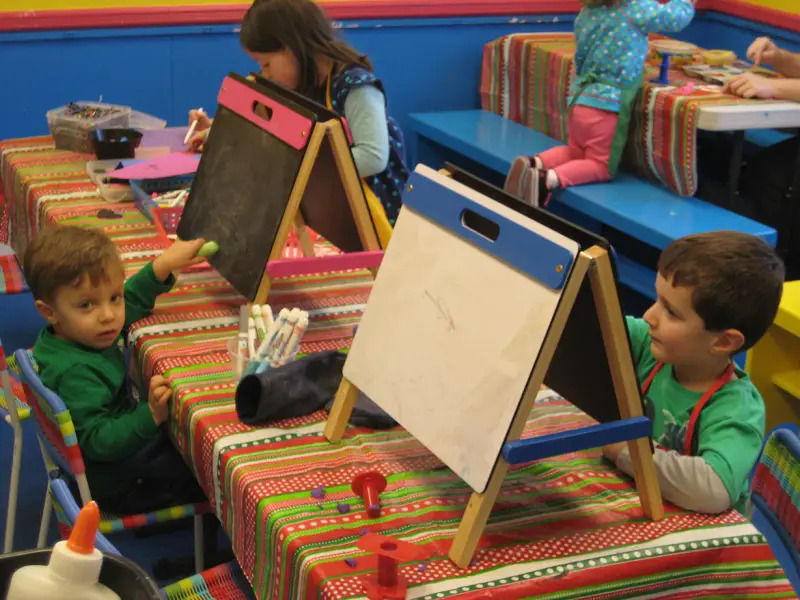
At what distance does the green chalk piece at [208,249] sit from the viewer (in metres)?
2.43

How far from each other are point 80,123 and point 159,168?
1.90 feet

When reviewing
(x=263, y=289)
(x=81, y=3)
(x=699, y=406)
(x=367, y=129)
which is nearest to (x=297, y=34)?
(x=367, y=129)

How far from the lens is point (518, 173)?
175 inches

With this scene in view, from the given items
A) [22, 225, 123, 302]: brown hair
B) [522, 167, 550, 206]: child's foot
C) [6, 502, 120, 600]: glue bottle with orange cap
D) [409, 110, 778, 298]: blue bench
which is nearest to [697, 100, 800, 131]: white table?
[409, 110, 778, 298]: blue bench

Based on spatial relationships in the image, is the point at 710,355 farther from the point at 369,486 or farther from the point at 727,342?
the point at 369,486

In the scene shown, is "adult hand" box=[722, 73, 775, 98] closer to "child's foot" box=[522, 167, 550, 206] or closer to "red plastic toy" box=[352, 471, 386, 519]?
"child's foot" box=[522, 167, 550, 206]

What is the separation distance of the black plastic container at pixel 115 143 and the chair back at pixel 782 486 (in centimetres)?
218

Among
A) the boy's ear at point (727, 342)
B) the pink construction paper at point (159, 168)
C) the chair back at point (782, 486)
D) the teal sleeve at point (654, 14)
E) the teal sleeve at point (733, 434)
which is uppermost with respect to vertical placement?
the teal sleeve at point (654, 14)

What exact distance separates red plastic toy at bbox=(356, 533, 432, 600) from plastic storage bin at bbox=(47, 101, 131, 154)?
7.70 feet

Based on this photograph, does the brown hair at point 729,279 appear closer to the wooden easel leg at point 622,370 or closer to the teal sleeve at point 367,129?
the wooden easel leg at point 622,370

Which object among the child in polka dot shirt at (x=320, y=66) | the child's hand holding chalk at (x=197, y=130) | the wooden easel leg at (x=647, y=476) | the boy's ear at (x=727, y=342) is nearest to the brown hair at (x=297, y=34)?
the child in polka dot shirt at (x=320, y=66)

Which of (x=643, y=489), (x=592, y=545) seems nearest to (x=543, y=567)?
(x=592, y=545)

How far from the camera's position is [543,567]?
1.53 metres

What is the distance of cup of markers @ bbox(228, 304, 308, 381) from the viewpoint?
1.99 metres
